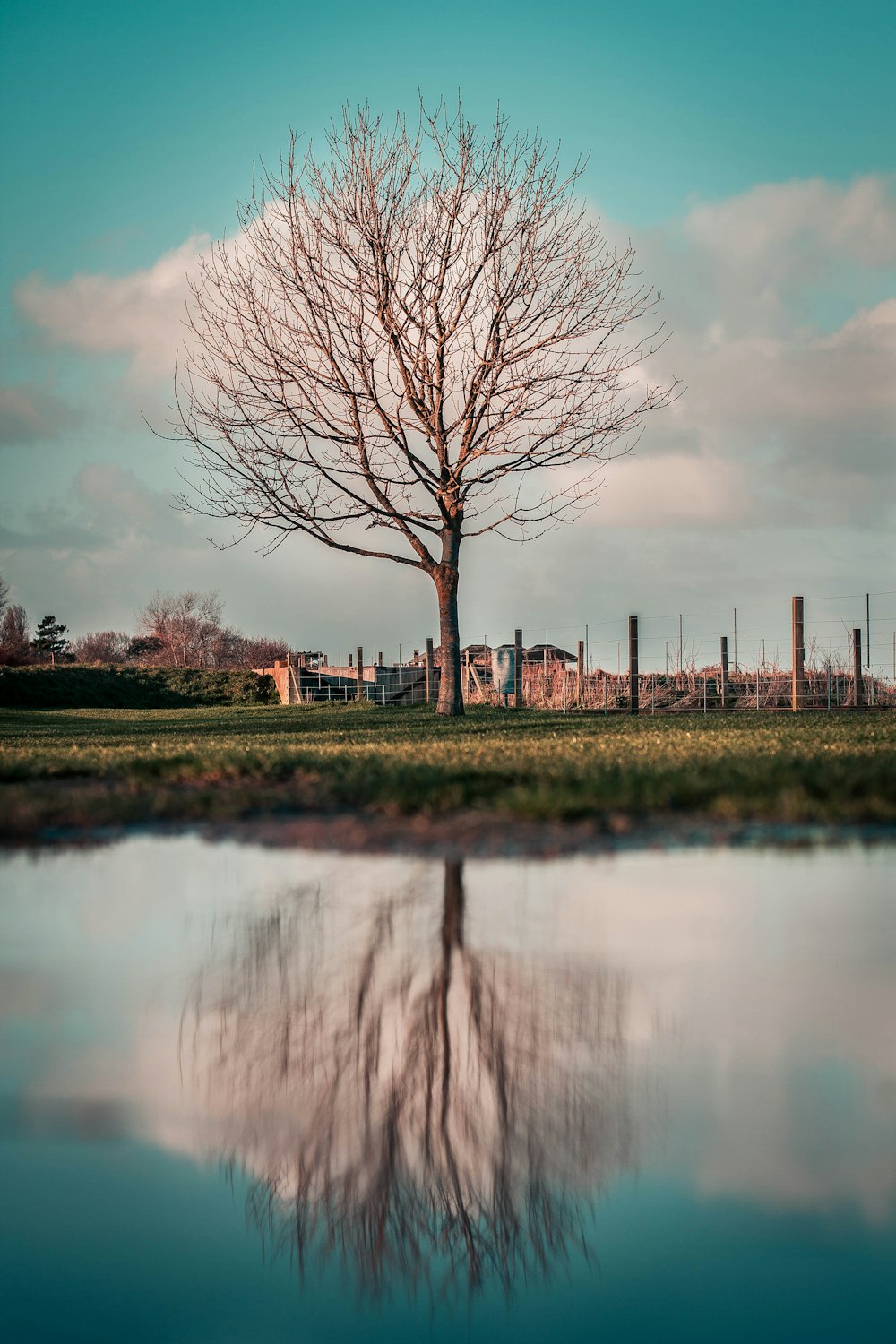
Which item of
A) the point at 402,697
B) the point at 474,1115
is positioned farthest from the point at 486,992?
the point at 402,697

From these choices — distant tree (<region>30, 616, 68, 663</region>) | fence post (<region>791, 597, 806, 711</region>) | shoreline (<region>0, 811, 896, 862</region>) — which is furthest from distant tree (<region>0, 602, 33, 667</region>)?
shoreline (<region>0, 811, 896, 862</region>)

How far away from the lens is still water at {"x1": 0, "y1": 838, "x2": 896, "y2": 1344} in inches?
69.4

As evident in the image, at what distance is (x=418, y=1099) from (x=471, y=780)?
3.41 meters

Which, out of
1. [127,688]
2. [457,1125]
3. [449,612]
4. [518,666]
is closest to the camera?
[457,1125]

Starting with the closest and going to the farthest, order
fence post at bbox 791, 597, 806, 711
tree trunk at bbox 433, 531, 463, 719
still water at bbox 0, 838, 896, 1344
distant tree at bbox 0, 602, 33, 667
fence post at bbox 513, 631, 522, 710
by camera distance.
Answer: still water at bbox 0, 838, 896, 1344 → tree trunk at bbox 433, 531, 463, 719 → fence post at bbox 791, 597, 806, 711 → fence post at bbox 513, 631, 522, 710 → distant tree at bbox 0, 602, 33, 667

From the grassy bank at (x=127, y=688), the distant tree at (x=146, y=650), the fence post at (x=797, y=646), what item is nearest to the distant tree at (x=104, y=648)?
the distant tree at (x=146, y=650)

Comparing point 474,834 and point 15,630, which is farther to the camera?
point 15,630

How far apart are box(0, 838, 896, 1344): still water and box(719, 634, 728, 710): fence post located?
2013cm

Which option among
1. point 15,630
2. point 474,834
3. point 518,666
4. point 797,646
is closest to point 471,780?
point 474,834

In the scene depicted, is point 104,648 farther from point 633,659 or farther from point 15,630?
point 633,659

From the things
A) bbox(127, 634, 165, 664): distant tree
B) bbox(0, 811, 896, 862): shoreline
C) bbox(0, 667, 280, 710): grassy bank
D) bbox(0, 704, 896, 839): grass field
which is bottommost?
bbox(0, 811, 896, 862): shoreline

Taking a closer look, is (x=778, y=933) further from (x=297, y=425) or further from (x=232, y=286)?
(x=232, y=286)

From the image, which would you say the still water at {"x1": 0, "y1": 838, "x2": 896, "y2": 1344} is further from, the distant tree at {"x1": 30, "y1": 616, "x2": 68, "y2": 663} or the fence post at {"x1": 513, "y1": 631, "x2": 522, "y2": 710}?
the distant tree at {"x1": 30, "y1": 616, "x2": 68, "y2": 663}

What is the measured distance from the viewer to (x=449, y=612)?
17.7m
